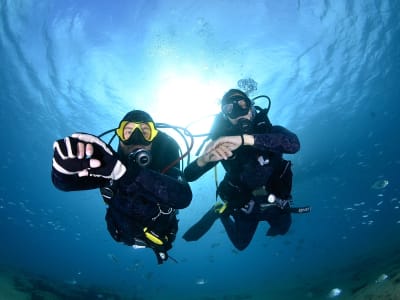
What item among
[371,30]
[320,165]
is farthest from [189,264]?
[371,30]

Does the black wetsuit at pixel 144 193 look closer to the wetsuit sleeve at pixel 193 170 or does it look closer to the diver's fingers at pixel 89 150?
the diver's fingers at pixel 89 150

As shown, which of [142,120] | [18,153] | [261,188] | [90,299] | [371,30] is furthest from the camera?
[18,153]

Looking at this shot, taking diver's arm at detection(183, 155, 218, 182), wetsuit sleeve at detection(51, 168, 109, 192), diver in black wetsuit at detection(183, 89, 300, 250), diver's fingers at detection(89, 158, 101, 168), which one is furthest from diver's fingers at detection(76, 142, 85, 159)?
diver's arm at detection(183, 155, 218, 182)

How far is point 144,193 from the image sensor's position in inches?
144

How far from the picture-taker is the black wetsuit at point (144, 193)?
3.20 m

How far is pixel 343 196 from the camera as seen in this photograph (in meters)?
54.8

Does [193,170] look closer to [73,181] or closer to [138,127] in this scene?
[138,127]

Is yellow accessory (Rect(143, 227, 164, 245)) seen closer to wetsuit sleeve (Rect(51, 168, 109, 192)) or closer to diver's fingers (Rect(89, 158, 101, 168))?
wetsuit sleeve (Rect(51, 168, 109, 192))

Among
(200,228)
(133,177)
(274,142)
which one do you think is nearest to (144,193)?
(133,177)

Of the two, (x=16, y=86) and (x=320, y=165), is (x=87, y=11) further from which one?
(x=320, y=165)

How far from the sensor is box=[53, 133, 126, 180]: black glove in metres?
2.72

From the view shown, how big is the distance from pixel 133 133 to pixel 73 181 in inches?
58.6

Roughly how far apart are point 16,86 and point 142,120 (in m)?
22.7

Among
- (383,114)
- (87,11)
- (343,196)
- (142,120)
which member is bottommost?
(142,120)
